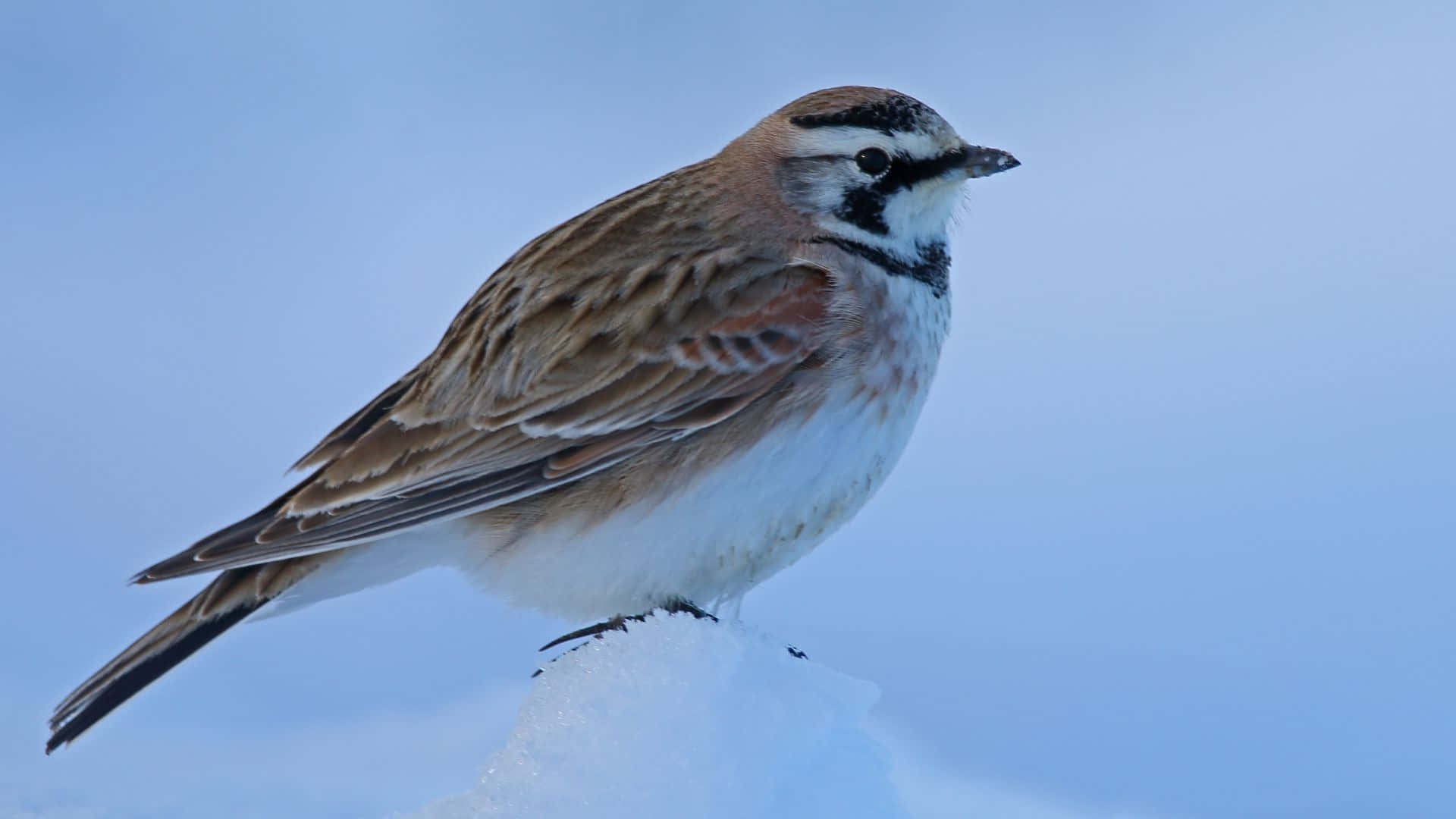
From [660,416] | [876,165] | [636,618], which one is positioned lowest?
[636,618]

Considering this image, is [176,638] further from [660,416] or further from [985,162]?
[985,162]

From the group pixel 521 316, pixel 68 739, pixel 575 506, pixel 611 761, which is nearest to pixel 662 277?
pixel 521 316

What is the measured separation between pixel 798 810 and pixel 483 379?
1579 millimetres

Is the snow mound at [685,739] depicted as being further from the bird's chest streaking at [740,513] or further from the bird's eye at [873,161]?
the bird's eye at [873,161]

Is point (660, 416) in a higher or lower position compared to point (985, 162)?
lower

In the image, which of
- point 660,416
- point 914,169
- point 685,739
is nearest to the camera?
point 685,739

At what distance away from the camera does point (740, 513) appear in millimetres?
4445

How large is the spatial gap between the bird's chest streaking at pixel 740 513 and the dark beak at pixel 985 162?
46cm

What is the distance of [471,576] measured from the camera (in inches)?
188

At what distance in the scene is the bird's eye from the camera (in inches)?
188

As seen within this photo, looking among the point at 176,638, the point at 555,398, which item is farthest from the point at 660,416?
the point at 176,638

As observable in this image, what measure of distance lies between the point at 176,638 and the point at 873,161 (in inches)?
92.6

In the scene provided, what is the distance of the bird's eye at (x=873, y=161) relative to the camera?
4.77 meters

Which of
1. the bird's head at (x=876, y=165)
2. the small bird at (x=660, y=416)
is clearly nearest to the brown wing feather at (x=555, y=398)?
the small bird at (x=660, y=416)
